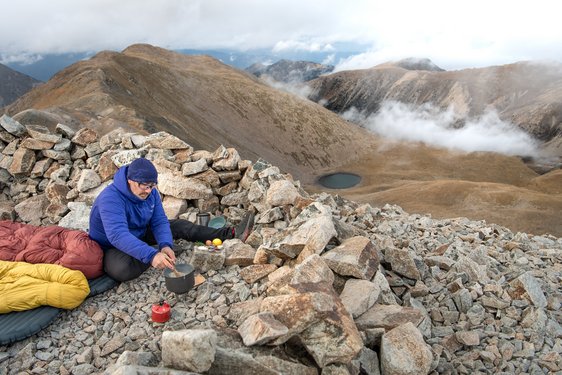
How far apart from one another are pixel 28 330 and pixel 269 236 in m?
4.79

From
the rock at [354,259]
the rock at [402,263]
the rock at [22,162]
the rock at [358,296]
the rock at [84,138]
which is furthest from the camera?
the rock at [84,138]

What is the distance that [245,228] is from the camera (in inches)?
386

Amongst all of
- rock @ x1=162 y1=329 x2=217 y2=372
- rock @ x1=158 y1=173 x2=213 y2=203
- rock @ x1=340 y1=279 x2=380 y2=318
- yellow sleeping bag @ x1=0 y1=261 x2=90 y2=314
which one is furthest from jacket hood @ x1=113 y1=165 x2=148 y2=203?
rock @ x1=340 y1=279 x2=380 y2=318

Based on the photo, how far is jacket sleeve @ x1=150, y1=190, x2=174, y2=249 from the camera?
28.0 ft

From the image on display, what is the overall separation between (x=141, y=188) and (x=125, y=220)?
2.39ft

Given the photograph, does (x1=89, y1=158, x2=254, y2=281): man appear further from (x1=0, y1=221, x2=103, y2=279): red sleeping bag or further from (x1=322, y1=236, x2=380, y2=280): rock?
(x1=322, y1=236, x2=380, y2=280): rock

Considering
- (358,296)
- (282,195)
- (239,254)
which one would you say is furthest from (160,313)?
(282,195)

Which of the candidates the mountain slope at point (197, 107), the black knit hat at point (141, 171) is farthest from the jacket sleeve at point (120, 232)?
the mountain slope at point (197, 107)

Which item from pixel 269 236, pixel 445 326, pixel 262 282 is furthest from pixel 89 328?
pixel 445 326

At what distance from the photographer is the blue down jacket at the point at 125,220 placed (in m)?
7.52

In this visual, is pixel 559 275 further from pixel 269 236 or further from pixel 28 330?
pixel 28 330

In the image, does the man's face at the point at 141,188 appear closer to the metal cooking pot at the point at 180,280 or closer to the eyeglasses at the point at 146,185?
the eyeglasses at the point at 146,185

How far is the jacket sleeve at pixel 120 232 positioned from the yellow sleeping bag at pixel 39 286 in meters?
0.92

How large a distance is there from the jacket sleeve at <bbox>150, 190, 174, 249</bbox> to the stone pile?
686 millimetres
